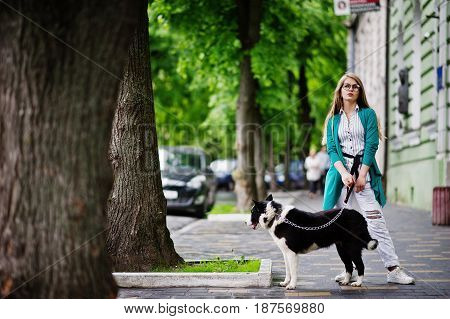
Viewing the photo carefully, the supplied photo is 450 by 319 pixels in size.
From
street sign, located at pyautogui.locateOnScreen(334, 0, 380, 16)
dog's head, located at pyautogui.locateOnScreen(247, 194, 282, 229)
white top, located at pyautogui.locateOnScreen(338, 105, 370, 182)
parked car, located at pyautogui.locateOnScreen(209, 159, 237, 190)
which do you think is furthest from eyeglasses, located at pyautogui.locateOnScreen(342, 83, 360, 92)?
parked car, located at pyautogui.locateOnScreen(209, 159, 237, 190)

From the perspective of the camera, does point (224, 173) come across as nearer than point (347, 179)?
No

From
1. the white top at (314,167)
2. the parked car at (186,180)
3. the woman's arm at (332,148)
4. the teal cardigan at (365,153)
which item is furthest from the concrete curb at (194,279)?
the white top at (314,167)

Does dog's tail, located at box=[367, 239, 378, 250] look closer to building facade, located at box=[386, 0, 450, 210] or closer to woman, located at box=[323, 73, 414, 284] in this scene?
woman, located at box=[323, 73, 414, 284]

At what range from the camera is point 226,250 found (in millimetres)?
9422

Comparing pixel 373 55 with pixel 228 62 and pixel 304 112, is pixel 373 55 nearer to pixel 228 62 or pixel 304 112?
pixel 304 112

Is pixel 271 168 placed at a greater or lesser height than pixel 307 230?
greater

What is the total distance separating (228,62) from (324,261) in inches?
384

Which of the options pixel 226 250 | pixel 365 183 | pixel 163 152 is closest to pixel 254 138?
pixel 163 152

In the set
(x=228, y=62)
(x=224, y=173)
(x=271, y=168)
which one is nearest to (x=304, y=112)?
(x=271, y=168)

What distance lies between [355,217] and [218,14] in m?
11.4

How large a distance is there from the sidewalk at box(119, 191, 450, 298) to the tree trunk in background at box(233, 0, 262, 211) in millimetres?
2998

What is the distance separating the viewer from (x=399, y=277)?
6.14 meters

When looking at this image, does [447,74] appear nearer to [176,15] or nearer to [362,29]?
[176,15]
